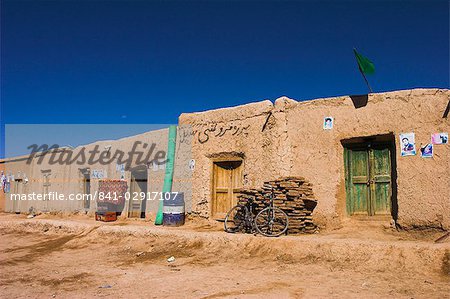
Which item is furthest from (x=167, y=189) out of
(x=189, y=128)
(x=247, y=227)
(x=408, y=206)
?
(x=408, y=206)

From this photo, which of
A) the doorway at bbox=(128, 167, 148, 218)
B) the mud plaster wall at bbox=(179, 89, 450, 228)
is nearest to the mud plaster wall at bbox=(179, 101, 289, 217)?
the mud plaster wall at bbox=(179, 89, 450, 228)

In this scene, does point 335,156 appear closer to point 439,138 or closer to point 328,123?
point 328,123

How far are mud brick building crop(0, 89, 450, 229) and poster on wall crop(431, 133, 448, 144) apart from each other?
71 mm

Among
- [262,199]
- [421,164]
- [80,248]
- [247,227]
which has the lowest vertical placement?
[80,248]

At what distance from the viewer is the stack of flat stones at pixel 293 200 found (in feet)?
25.6

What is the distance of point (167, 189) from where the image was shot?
1112cm

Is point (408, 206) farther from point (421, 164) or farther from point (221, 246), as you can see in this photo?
point (221, 246)

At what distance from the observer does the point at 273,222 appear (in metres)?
7.76

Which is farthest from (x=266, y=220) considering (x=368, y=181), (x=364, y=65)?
(x=364, y=65)

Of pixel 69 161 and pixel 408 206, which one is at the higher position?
pixel 69 161

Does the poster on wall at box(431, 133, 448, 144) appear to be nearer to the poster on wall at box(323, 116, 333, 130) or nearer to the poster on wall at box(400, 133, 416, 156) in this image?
the poster on wall at box(400, 133, 416, 156)

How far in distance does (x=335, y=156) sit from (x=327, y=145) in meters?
0.29

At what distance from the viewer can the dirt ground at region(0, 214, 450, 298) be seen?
16.4 ft

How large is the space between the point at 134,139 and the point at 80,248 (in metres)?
4.29
